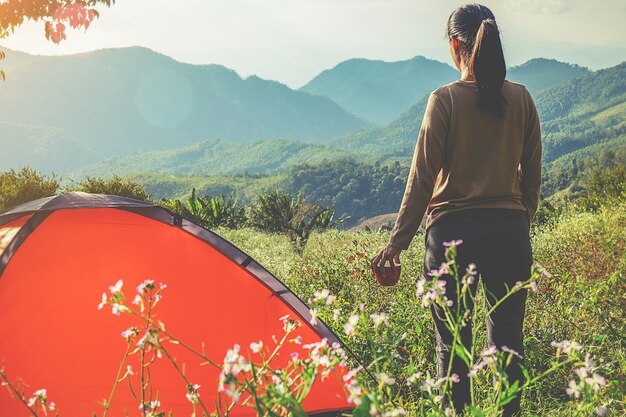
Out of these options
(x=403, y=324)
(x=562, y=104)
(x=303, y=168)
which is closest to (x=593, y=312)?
(x=403, y=324)

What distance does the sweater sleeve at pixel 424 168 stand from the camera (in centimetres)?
230

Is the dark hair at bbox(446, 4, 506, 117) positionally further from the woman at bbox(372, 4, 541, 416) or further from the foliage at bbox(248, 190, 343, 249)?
the foliage at bbox(248, 190, 343, 249)

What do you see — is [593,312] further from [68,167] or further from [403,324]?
[68,167]

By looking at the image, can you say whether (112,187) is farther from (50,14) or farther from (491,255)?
(491,255)

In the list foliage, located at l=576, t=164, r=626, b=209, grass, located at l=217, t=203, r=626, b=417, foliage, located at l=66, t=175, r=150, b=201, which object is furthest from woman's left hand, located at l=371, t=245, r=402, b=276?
foliage, located at l=66, t=175, r=150, b=201

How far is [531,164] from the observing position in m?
2.54

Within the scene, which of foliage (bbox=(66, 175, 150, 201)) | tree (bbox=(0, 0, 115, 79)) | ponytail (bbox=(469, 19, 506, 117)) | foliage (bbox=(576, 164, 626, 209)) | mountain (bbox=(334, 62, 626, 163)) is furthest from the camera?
mountain (bbox=(334, 62, 626, 163))

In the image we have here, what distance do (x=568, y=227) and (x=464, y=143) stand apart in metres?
5.43

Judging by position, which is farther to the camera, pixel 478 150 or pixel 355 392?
pixel 478 150

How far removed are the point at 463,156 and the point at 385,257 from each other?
1.64 feet

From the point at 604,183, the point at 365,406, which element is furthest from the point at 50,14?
the point at 604,183

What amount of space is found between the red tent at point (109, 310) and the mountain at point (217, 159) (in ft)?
479

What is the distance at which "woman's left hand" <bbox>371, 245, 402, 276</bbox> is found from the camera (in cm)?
242

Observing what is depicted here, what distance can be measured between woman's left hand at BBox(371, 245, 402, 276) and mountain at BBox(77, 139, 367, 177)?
147 metres
